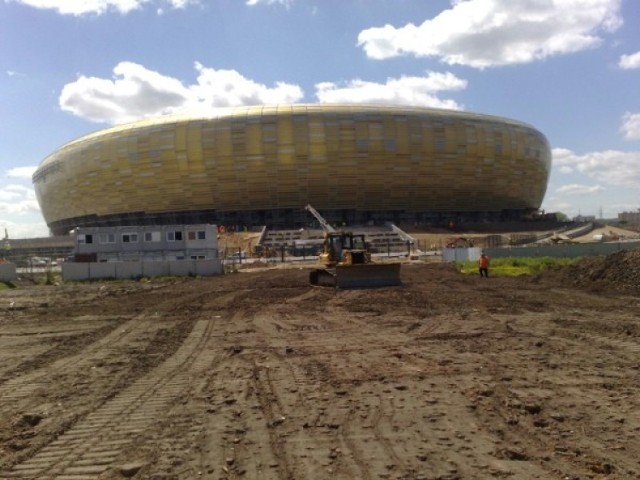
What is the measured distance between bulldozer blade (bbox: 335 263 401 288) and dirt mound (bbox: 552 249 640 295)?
6649 mm

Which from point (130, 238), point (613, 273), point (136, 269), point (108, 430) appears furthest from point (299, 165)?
point (108, 430)

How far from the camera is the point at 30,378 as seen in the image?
9.40m

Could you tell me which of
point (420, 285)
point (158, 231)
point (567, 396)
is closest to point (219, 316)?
point (420, 285)

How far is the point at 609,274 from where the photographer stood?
21891 millimetres

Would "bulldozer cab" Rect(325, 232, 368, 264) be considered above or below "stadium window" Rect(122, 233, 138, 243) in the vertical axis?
below

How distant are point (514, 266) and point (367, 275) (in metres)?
11.2

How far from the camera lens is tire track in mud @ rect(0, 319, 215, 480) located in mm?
5340

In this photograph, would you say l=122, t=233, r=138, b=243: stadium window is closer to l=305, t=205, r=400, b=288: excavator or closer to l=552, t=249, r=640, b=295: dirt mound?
l=305, t=205, r=400, b=288: excavator

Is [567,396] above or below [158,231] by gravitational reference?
below

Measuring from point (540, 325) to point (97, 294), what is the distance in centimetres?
1973

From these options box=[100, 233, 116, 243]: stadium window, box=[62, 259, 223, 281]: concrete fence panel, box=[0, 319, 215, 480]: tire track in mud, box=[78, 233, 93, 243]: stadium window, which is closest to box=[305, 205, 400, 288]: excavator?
box=[62, 259, 223, 281]: concrete fence panel

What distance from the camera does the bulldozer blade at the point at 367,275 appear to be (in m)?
23.9

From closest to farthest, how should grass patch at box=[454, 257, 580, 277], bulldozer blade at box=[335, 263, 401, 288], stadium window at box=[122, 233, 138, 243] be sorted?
bulldozer blade at box=[335, 263, 401, 288] → grass patch at box=[454, 257, 580, 277] → stadium window at box=[122, 233, 138, 243]

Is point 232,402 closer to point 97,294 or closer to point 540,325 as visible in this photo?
point 540,325
